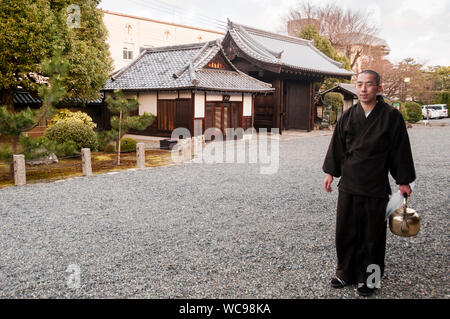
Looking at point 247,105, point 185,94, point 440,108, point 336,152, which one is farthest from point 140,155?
point 440,108

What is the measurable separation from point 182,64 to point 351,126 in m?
14.6

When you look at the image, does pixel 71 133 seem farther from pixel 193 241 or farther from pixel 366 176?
pixel 366 176

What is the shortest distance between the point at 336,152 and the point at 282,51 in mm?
16230

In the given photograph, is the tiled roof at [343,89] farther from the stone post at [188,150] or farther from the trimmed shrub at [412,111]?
the stone post at [188,150]

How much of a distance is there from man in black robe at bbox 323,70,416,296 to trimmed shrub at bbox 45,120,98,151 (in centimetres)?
991

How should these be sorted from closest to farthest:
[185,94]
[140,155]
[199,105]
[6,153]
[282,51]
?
[6,153], [140,155], [185,94], [199,105], [282,51]

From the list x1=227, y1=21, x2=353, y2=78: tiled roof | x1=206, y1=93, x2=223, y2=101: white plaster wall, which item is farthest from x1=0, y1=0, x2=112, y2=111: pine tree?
x1=227, y1=21, x2=353, y2=78: tiled roof

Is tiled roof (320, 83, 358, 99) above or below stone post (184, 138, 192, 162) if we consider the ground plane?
above

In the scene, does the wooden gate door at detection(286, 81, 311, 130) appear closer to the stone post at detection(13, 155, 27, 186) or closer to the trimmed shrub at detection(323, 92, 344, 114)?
the trimmed shrub at detection(323, 92, 344, 114)

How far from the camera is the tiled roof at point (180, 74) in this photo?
15694 mm

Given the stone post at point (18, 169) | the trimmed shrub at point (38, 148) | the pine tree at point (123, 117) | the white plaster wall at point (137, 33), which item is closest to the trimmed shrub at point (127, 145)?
the pine tree at point (123, 117)

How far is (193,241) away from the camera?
4703mm

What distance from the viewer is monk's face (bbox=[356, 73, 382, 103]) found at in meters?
3.26
